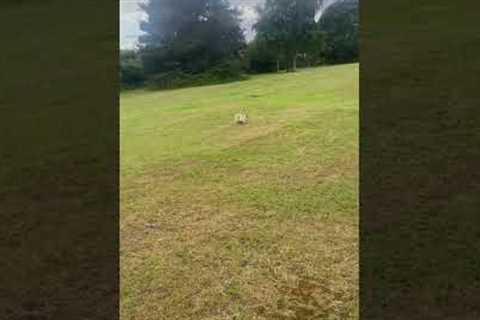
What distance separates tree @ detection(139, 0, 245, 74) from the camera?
5.23 m

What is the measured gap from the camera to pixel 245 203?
9.82 feet

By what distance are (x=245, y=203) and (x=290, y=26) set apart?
94.3 inches

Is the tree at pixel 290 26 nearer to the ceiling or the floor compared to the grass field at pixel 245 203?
nearer to the ceiling

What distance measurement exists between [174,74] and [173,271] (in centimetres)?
338

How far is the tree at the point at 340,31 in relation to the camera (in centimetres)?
463

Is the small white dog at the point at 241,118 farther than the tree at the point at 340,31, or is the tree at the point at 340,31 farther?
the tree at the point at 340,31

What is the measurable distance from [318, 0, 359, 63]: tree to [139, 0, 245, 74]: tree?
1.02 metres
